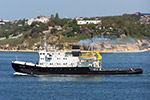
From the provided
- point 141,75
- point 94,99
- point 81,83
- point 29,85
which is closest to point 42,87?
point 29,85

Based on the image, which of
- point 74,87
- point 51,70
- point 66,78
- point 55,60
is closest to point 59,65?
point 55,60

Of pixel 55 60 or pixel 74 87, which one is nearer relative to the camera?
pixel 74 87

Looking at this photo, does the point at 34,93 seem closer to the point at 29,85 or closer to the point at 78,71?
the point at 29,85

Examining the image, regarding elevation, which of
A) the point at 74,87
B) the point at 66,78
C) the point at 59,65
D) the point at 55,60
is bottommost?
the point at 74,87

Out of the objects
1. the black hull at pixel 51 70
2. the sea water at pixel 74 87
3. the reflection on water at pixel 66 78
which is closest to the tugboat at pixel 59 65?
the black hull at pixel 51 70

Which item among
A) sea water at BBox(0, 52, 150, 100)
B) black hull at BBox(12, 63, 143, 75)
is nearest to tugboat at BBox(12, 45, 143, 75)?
black hull at BBox(12, 63, 143, 75)

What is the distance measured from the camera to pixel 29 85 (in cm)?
6631

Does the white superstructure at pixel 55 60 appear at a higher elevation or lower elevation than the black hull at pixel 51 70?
higher

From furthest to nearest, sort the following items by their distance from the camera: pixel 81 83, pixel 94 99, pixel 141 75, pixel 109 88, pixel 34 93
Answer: pixel 141 75 → pixel 81 83 → pixel 109 88 → pixel 34 93 → pixel 94 99

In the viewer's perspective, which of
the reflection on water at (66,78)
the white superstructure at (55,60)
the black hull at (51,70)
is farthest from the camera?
the white superstructure at (55,60)

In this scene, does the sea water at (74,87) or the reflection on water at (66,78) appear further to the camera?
the reflection on water at (66,78)

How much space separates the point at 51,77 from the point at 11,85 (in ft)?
33.2

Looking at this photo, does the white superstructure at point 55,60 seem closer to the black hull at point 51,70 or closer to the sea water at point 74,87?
the black hull at point 51,70

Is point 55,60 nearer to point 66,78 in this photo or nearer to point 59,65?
point 59,65
